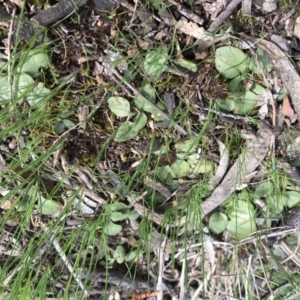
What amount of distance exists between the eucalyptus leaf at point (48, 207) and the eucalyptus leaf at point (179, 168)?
0.34m

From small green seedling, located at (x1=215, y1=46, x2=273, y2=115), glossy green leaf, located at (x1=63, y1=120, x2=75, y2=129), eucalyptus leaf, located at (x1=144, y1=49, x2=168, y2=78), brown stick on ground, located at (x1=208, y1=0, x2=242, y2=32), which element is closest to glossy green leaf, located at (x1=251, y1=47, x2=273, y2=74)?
small green seedling, located at (x1=215, y1=46, x2=273, y2=115)

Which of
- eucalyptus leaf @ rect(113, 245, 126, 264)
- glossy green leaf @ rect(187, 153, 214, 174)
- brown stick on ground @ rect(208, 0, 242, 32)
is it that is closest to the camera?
brown stick on ground @ rect(208, 0, 242, 32)

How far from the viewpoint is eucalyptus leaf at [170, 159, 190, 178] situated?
119cm

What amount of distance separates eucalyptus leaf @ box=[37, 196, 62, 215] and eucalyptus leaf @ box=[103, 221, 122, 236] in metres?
0.15

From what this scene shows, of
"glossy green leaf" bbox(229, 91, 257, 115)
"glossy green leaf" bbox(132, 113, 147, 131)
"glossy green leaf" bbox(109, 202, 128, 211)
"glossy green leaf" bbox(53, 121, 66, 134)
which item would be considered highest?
"glossy green leaf" bbox(229, 91, 257, 115)

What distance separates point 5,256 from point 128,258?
37cm

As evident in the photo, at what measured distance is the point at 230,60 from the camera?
3.62 feet

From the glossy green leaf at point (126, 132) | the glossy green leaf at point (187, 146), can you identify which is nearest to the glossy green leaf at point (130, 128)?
the glossy green leaf at point (126, 132)

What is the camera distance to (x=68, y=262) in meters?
1.25

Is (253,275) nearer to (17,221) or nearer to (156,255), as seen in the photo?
(156,255)

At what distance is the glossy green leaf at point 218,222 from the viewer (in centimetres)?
126

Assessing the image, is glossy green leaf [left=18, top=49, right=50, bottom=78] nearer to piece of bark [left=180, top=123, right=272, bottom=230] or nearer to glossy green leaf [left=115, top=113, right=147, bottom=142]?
glossy green leaf [left=115, top=113, right=147, bottom=142]

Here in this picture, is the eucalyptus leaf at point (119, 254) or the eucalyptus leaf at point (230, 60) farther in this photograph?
the eucalyptus leaf at point (119, 254)

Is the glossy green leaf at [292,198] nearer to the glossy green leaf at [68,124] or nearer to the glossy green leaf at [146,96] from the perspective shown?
the glossy green leaf at [146,96]
